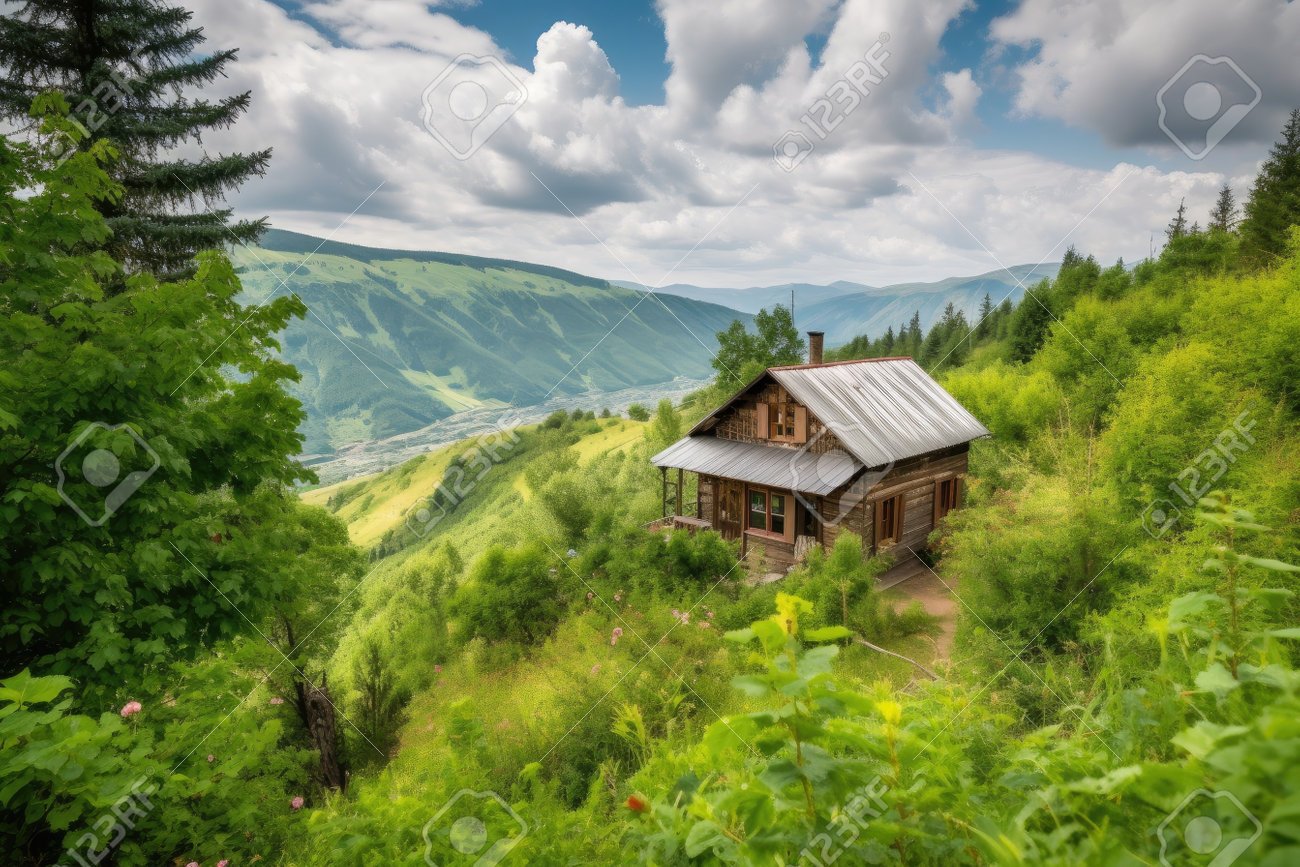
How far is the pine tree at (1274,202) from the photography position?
27.7 m

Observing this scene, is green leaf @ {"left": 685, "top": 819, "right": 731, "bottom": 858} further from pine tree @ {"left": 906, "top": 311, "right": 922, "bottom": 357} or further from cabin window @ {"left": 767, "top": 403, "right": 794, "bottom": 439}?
pine tree @ {"left": 906, "top": 311, "right": 922, "bottom": 357}

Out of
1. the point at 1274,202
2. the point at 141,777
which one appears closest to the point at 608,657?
the point at 141,777

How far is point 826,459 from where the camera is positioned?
17.9 m

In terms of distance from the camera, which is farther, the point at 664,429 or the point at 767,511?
the point at 664,429

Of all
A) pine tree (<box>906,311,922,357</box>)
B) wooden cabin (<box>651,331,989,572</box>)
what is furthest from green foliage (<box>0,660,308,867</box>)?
pine tree (<box>906,311,922,357</box>)

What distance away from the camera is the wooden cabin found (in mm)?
17781

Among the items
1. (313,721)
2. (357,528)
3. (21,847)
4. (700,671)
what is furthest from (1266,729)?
(357,528)

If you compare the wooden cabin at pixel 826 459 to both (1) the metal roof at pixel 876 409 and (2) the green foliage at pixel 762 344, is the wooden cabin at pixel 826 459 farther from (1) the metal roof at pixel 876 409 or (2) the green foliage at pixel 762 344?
(2) the green foliage at pixel 762 344

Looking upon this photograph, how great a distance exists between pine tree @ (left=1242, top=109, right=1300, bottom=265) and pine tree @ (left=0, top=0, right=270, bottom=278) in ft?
128

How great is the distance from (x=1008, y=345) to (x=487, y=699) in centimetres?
4681

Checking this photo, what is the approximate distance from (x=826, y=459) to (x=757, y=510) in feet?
10.2

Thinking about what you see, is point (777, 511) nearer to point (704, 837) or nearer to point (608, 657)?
point (608, 657)

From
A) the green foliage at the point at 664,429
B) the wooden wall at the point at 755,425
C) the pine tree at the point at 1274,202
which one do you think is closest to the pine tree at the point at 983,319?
the pine tree at the point at 1274,202

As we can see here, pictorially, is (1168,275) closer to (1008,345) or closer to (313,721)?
(1008,345)
